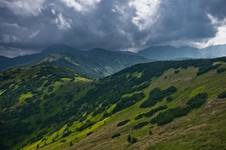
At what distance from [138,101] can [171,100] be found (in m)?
30.4

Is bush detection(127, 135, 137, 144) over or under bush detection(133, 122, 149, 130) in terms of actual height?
under

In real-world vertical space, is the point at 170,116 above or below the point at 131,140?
above

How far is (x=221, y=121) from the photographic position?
53.9 meters

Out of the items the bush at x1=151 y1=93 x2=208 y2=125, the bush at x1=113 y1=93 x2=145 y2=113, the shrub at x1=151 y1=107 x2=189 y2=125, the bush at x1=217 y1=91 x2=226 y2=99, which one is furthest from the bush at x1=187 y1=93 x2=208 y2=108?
the bush at x1=113 y1=93 x2=145 y2=113

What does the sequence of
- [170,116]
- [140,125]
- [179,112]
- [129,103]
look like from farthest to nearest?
[129,103]
[140,125]
[179,112]
[170,116]

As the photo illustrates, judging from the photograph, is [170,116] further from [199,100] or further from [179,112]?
[199,100]

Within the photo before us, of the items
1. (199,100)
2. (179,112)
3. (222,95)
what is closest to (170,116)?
(179,112)

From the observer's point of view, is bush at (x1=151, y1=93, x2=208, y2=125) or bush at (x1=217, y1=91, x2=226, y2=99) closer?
bush at (x1=217, y1=91, x2=226, y2=99)

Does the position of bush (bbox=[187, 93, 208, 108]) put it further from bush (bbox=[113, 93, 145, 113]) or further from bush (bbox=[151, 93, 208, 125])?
bush (bbox=[113, 93, 145, 113])

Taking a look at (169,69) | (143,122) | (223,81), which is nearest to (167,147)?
(143,122)

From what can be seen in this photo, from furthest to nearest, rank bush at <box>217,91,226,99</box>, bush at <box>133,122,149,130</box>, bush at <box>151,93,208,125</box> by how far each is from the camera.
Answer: bush at <box>133,122,149,130</box>
bush at <box>151,93,208,125</box>
bush at <box>217,91,226,99</box>

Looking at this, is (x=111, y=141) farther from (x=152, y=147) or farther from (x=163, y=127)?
(x=152, y=147)

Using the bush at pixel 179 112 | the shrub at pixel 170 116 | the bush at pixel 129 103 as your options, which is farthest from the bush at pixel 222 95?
the bush at pixel 129 103

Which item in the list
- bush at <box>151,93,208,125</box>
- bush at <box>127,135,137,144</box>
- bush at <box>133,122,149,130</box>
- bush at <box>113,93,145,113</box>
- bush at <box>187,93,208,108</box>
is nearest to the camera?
bush at <box>127,135,137,144</box>
